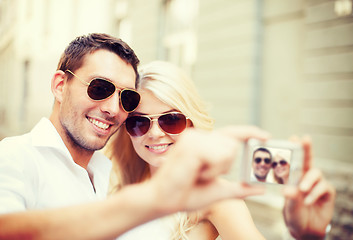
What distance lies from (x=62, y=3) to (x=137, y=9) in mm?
4141

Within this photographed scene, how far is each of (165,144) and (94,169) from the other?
399 mm

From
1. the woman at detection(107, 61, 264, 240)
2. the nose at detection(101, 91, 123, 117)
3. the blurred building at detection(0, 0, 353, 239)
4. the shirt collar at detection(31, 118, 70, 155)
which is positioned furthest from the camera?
the blurred building at detection(0, 0, 353, 239)

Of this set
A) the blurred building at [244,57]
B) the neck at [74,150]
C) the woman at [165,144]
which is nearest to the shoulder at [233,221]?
the woman at [165,144]

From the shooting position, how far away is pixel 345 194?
12.0 feet

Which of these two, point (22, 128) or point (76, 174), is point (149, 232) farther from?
point (22, 128)

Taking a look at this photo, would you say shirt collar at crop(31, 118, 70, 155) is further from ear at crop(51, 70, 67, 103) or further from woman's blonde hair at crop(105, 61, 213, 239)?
woman's blonde hair at crop(105, 61, 213, 239)

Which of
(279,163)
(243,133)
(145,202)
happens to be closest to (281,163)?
(279,163)

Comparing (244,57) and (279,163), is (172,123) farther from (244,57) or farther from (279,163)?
(244,57)

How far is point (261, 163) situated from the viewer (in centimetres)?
78

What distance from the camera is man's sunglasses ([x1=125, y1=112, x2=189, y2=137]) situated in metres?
1.52

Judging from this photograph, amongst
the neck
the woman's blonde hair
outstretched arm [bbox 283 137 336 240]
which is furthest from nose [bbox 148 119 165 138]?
outstretched arm [bbox 283 137 336 240]

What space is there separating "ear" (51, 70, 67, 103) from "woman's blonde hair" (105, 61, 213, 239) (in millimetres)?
471

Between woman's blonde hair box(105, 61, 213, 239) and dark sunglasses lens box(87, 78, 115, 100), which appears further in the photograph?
woman's blonde hair box(105, 61, 213, 239)

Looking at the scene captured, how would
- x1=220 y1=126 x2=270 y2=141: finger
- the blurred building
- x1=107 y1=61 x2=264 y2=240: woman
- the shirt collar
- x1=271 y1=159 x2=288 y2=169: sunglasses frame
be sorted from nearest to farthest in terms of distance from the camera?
x1=220 y1=126 x2=270 y2=141: finger < x1=271 y1=159 x2=288 y2=169: sunglasses frame < the shirt collar < x1=107 y1=61 x2=264 y2=240: woman < the blurred building
